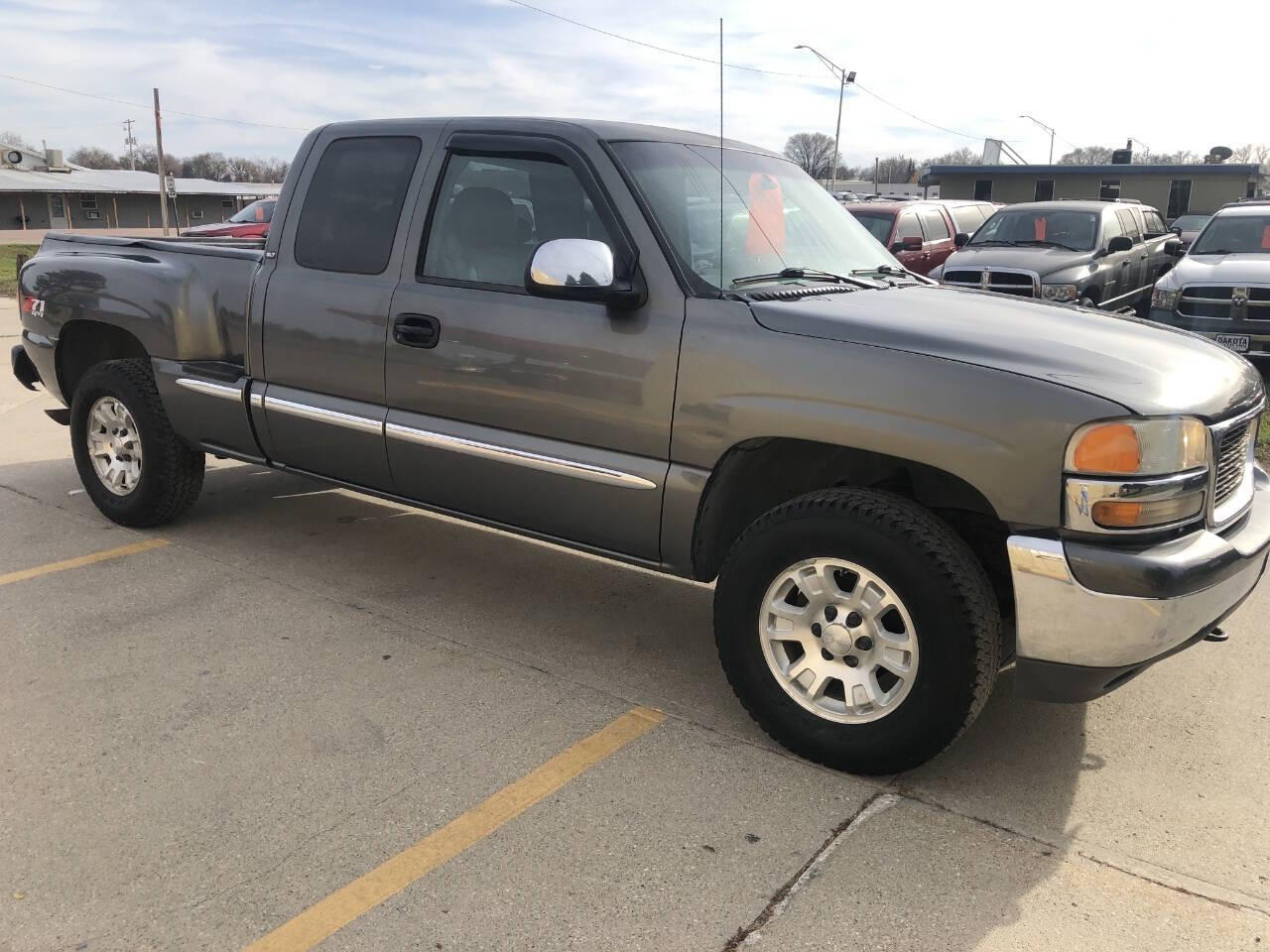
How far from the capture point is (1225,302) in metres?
10.0

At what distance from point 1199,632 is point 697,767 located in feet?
4.91

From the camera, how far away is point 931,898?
2.67 m

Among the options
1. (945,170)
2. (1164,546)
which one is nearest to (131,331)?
(1164,546)

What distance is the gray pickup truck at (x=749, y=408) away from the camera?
2.84m

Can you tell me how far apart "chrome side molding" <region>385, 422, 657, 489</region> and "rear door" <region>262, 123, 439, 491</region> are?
19cm

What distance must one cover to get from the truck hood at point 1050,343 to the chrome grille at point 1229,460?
0.08 m

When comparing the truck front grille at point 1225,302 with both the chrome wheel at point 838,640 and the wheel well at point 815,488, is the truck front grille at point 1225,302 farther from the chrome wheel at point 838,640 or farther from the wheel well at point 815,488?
the chrome wheel at point 838,640

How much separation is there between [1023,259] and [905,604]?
9304 mm

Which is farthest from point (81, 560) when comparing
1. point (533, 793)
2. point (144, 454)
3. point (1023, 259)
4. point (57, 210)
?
point (57, 210)

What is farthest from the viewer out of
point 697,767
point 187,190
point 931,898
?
point 187,190

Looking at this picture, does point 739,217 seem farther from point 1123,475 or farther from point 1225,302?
point 1225,302

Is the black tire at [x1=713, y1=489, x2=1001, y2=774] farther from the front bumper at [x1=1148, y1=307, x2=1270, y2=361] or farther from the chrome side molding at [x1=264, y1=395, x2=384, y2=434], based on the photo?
the front bumper at [x1=1148, y1=307, x2=1270, y2=361]

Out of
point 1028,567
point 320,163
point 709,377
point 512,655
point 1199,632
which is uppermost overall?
point 320,163

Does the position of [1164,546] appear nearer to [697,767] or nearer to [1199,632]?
[1199,632]
